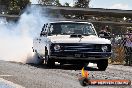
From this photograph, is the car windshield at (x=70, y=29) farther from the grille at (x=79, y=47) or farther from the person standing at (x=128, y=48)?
the person standing at (x=128, y=48)

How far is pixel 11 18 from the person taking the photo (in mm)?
82750

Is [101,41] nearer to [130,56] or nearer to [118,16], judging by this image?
[130,56]

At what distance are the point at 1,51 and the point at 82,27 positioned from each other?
7.30 meters

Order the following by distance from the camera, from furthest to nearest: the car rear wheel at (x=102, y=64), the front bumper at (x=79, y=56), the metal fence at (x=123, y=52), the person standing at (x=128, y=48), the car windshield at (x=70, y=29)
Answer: the metal fence at (x=123, y=52), the person standing at (x=128, y=48), the car windshield at (x=70, y=29), the car rear wheel at (x=102, y=64), the front bumper at (x=79, y=56)

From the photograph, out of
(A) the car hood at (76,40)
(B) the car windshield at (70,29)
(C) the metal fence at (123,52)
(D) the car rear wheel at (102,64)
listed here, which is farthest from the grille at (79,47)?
(C) the metal fence at (123,52)

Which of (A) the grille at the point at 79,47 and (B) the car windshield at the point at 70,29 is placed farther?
(B) the car windshield at the point at 70,29

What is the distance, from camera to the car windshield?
15.5 m

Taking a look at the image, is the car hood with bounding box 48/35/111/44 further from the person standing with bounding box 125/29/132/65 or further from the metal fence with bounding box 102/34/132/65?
the metal fence with bounding box 102/34/132/65

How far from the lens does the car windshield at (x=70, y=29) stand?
50.9ft

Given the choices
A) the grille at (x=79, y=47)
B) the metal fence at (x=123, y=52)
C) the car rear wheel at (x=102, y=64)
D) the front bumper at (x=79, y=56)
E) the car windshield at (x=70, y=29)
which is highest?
the car windshield at (x=70, y=29)

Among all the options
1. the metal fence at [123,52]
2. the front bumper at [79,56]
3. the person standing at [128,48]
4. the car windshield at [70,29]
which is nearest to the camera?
the front bumper at [79,56]

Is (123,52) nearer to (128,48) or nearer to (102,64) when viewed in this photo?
(128,48)

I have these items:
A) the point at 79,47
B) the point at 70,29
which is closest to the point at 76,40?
the point at 79,47

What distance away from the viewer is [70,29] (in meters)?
15.6
